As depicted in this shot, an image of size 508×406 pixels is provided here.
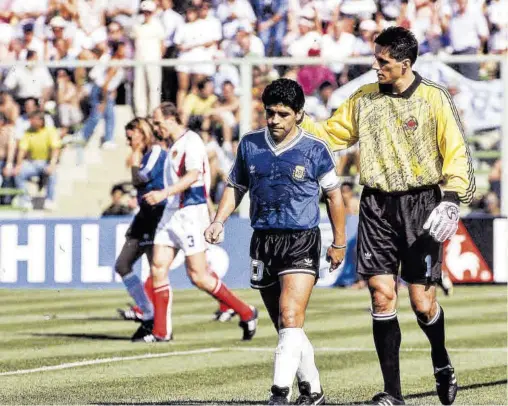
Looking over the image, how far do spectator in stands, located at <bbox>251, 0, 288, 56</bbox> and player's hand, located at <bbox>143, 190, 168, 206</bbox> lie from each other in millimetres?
10041

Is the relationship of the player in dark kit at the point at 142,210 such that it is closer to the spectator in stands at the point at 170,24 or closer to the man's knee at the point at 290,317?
the man's knee at the point at 290,317

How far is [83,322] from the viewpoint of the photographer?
1576 centimetres

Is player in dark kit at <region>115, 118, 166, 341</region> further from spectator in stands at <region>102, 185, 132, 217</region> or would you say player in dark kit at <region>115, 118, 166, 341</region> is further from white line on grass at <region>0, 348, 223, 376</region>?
spectator in stands at <region>102, 185, 132, 217</region>

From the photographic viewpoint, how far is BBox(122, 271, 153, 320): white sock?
45.8 ft

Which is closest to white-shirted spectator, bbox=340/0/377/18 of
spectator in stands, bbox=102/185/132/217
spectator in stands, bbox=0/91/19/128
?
spectator in stands, bbox=102/185/132/217

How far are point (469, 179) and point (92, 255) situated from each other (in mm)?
12229

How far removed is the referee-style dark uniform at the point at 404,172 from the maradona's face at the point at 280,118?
59 centimetres

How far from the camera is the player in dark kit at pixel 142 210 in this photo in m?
14.1

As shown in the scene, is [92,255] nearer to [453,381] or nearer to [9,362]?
[9,362]

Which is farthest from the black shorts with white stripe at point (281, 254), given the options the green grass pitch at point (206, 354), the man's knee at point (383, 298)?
the green grass pitch at point (206, 354)

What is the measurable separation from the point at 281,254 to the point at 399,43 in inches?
55.4

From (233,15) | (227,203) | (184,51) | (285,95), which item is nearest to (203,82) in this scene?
(184,51)

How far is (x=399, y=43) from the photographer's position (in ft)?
28.1

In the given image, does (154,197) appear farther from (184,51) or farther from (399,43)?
(184,51)
